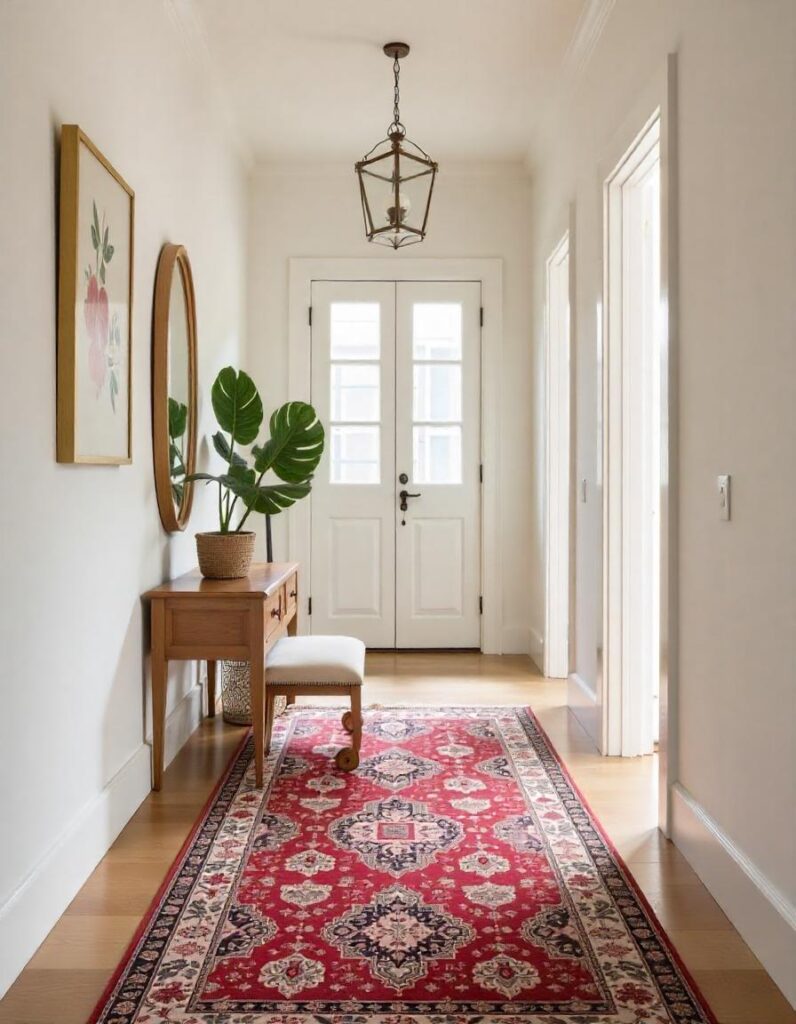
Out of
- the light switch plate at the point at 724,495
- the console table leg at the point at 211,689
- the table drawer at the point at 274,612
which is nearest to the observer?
the light switch plate at the point at 724,495

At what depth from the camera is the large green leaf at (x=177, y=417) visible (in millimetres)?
3541

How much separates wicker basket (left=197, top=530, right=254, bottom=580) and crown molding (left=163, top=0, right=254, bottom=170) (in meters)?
1.99

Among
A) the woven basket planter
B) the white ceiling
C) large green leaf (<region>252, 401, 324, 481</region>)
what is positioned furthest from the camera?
the woven basket planter

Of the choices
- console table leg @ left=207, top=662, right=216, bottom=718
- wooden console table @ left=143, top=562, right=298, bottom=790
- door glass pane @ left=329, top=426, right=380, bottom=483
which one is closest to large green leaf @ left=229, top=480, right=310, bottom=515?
wooden console table @ left=143, top=562, right=298, bottom=790

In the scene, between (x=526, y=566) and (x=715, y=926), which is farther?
(x=526, y=566)

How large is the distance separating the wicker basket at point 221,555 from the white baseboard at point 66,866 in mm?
693

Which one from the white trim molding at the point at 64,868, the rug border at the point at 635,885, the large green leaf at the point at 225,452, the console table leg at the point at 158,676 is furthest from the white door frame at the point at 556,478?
the white trim molding at the point at 64,868

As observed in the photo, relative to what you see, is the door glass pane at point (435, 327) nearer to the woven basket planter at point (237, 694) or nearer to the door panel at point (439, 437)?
the door panel at point (439, 437)

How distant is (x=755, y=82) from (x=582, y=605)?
2404mm

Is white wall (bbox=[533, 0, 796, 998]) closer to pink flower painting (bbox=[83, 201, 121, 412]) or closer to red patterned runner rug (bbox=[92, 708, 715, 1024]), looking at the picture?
red patterned runner rug (bbox=[92, 708, 715, 1024])

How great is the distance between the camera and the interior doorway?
11.6 ft

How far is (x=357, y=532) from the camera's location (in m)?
5.73

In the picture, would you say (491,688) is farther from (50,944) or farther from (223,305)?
(50,944)

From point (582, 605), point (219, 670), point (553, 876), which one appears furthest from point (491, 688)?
point (553, 876)
